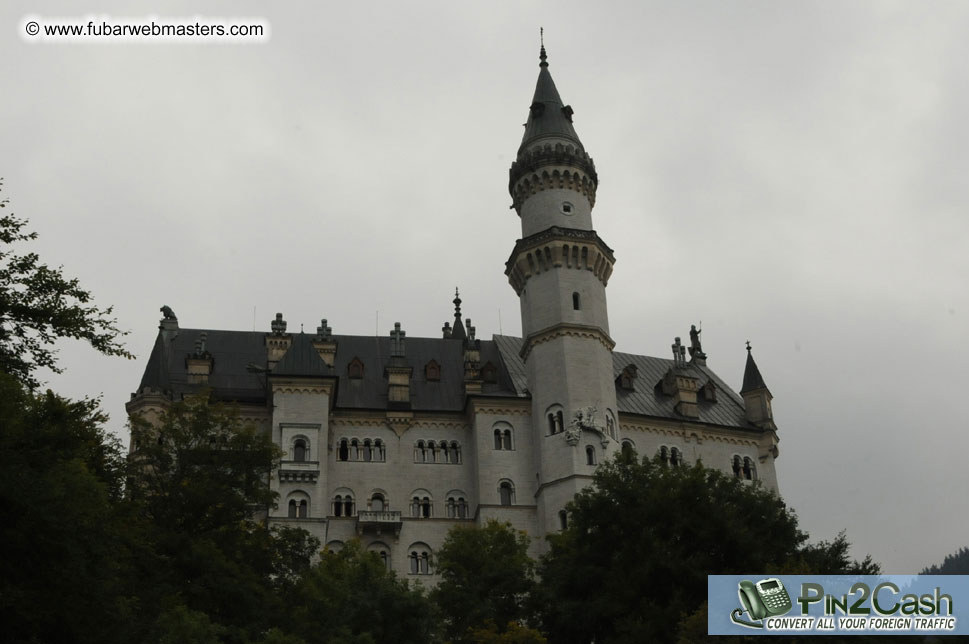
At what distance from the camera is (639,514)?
47.8 meters

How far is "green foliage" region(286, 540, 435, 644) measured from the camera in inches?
1681

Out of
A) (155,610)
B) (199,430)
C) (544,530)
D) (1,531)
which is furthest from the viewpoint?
(544,530)

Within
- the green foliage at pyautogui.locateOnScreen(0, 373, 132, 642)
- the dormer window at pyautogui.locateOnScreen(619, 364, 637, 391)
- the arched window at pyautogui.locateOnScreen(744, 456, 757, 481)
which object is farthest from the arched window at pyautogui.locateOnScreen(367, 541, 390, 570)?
the green foliage at pyautogui.locateOnScreen(0, 373, 132, 642)

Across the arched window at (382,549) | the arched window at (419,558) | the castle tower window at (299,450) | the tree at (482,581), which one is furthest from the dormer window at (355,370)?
the tree at (482,581)

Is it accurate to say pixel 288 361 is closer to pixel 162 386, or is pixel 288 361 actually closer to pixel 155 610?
pixel 162 386

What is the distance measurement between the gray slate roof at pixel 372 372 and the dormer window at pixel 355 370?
1.05ft

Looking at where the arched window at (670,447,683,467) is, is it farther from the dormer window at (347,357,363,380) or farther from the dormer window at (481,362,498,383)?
the dormer window at (347,357,363,380)

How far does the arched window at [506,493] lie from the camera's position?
7019 cm

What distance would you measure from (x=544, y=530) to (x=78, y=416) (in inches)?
1513

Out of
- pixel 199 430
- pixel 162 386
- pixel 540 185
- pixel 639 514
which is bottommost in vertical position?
pixel 639 514

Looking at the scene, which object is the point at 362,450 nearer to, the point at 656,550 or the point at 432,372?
the point at 432,372

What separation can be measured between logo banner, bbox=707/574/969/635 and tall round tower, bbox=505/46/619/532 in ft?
89.7

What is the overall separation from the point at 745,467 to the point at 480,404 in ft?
Result: 67.4

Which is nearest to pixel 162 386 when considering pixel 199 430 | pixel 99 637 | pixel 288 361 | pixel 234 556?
pixel 288 361
